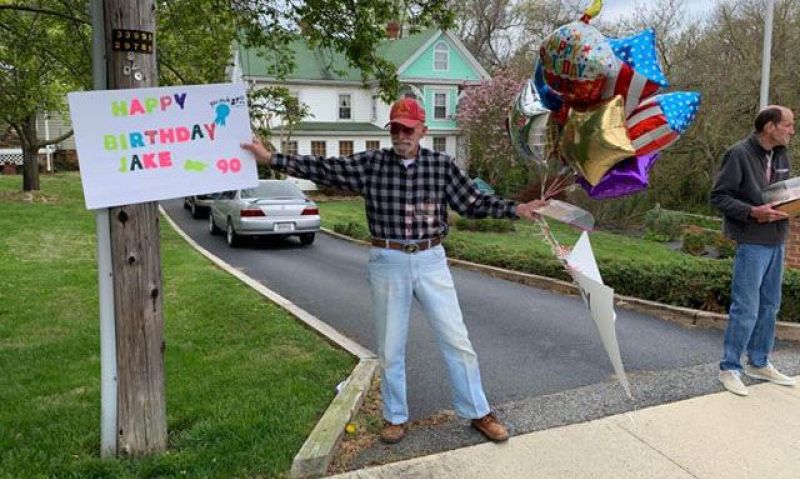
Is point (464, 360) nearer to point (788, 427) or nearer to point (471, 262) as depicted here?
point (788, 427)

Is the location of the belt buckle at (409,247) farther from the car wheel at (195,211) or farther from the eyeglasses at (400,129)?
the car wheel at (195,211)

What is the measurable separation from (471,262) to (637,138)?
25.1 feet

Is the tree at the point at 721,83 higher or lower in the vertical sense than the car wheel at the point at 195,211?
higher

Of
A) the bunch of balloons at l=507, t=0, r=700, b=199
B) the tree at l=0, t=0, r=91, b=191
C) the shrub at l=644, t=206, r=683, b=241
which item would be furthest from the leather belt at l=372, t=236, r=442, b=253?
the shrub at l=644, t=206, r=683, b=241

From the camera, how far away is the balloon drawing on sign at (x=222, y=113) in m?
3.22

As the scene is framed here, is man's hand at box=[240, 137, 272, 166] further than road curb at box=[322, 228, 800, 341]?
No

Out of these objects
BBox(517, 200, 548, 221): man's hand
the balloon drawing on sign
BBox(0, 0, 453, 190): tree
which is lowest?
BBox(517, 200, 548, 221): man's hand

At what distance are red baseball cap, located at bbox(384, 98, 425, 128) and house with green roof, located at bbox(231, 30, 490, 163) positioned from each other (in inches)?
1043

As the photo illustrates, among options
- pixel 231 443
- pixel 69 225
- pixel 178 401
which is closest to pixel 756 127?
pixel 231 443

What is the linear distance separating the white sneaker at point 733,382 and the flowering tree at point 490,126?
674 inches

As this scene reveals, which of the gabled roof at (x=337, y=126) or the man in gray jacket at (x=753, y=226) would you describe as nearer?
the man in gray jacket at (x=753, y=226)

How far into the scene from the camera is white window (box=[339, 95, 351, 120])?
31.5 m

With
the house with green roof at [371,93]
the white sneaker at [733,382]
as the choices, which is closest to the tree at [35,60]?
the white sneaker at [733,382]

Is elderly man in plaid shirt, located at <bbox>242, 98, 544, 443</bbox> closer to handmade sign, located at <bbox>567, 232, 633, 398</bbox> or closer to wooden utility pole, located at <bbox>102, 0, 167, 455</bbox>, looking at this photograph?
handmade sign, located at <bbox>567, 232, 633, 398</bbox>
